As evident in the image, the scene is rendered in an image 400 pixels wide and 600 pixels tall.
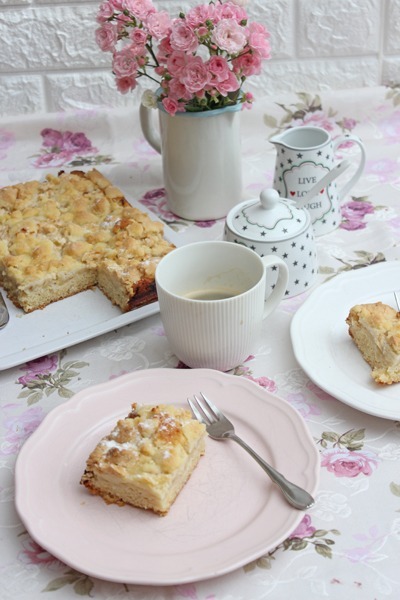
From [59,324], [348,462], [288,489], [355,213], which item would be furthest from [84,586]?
[355,213]

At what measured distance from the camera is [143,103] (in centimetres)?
154

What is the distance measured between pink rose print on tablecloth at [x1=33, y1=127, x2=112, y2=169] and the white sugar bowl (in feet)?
2.13

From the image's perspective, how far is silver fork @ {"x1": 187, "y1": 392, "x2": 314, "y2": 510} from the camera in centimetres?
92

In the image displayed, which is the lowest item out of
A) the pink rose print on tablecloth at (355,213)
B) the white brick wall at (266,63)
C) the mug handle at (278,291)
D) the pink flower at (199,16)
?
the pink rose print on tablecloth at (355,213)

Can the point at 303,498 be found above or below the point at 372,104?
below

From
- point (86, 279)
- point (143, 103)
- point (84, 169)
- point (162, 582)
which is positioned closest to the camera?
point (162, 582)

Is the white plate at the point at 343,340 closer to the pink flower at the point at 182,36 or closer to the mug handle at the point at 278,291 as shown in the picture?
the mug handle at the point at 278,291

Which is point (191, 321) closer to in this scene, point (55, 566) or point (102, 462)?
point (102, 462)

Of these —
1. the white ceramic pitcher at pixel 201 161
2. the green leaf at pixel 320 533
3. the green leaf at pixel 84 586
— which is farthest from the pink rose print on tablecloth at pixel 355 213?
the green leaf at pixel 84 586

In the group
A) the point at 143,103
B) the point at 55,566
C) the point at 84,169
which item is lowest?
the point at 55,566

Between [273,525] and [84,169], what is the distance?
106 centimetres

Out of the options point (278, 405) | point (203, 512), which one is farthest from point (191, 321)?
point (203, 512)

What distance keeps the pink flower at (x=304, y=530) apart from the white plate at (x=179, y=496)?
0.04 m

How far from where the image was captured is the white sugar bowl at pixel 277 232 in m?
1.30
